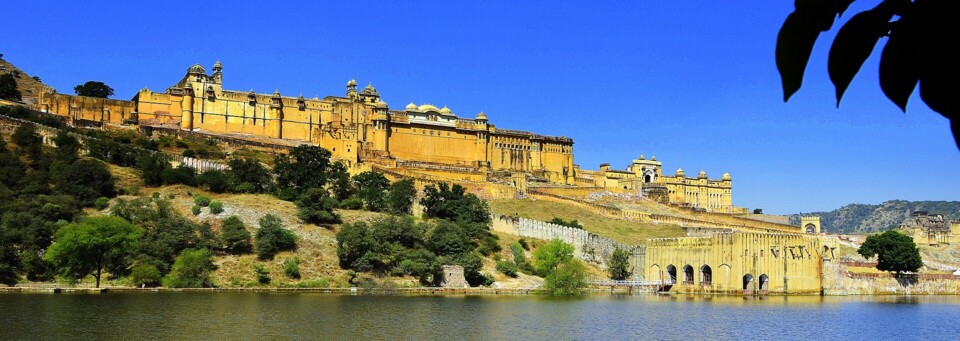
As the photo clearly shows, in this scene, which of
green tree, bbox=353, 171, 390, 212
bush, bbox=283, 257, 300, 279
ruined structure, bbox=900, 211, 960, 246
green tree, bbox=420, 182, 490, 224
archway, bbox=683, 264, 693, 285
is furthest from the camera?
ruined structure, bbox=900, 211, 960, 246

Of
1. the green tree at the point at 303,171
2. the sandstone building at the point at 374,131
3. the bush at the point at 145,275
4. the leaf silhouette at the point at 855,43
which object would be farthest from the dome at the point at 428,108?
the leaf silhouette at the point at 855,43

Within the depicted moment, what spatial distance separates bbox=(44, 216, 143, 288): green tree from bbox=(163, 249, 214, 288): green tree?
2091 mm

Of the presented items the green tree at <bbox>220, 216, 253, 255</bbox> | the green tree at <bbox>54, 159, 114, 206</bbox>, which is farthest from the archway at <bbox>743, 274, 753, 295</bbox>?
the green tree at <bbox>54, 159, 114, 206</bbox>

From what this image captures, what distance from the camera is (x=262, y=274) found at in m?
45.2

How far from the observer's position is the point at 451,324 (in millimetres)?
31312

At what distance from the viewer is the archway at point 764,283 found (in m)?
49.8

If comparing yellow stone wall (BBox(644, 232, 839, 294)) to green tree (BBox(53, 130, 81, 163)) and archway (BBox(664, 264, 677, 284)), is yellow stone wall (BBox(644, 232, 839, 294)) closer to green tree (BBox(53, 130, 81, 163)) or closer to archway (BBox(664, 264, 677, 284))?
archway (BBox(664, 264, 677, 284))

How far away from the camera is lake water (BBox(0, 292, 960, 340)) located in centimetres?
2736

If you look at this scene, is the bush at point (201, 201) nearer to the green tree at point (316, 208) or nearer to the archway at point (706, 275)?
the green tree at point (316, 208)

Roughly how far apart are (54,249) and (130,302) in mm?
7733

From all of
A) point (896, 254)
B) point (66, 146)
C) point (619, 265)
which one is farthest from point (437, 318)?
point (896, 254)

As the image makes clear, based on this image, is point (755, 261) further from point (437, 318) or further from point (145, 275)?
point (145, 275)

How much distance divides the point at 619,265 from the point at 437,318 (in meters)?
23.6

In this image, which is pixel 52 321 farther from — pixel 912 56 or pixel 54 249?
pixel 912 56
